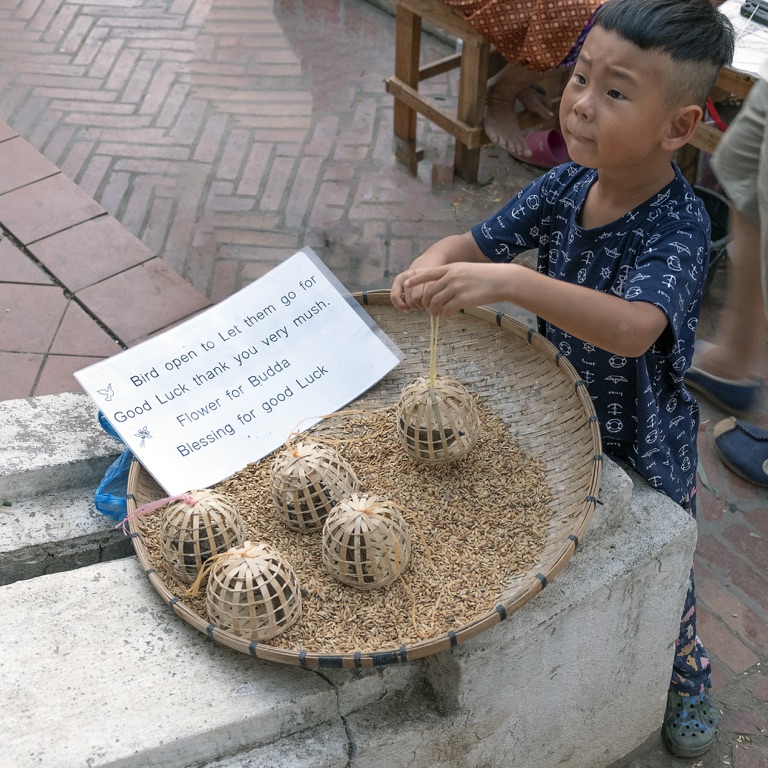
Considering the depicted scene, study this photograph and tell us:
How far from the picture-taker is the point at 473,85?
3611mm

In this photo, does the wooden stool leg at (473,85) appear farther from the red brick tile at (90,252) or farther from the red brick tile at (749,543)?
the red brick tile at (749,543)

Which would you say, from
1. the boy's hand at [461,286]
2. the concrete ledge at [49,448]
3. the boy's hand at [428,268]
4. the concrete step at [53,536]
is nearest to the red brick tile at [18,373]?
the concrete ledge at [49,448]

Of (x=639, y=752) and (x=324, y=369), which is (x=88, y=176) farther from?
(x=639, y=752)

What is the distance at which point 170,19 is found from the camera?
496 centimetres

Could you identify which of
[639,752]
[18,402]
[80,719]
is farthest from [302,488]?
[639,752]

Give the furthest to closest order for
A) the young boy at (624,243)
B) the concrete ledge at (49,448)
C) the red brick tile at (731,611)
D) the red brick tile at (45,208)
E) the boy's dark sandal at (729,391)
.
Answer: the red brick tile at (45,208), the boy's dark sandal at (729,391), the red brick tile at (731,611), the concrete ledge at (49,448), the young boy at (624,243)

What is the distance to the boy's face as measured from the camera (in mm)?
1534

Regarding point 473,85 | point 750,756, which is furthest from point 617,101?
point 473,85

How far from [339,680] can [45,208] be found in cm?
263

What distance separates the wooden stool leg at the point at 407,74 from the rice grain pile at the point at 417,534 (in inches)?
91.3

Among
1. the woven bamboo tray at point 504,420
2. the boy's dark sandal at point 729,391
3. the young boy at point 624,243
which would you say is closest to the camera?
the woven bamboo tray at point 504,420

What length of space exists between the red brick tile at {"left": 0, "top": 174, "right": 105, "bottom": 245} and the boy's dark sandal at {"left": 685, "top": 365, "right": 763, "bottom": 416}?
2.31 meters

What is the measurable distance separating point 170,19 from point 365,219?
7.04ft

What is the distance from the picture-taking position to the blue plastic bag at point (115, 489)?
1.80m
